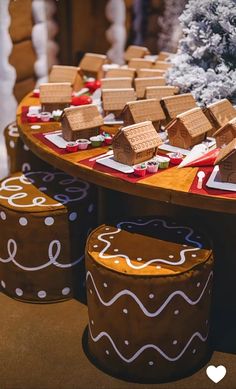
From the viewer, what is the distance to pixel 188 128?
321cm

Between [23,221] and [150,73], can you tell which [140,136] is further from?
[150,73]

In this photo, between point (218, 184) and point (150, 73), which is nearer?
point (218, 184)

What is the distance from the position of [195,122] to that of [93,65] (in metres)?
2.18

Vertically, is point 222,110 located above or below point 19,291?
above

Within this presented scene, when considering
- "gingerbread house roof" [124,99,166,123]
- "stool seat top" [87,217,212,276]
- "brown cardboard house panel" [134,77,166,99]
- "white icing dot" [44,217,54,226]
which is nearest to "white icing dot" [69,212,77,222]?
"white icing dot" [44,217,54,226]

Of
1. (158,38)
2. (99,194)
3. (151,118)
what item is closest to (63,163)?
(99,194)

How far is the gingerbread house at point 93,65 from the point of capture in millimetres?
5129

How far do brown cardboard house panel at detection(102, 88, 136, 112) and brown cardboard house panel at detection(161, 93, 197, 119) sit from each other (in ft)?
1.14

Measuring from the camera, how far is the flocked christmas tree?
12.3ft

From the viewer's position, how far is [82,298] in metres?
3.63

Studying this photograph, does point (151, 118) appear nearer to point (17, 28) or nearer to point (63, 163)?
point (63, 163)

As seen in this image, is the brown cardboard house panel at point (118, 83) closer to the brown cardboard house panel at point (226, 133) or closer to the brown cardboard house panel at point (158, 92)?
the brown cardboard house panel at point (158, 92)

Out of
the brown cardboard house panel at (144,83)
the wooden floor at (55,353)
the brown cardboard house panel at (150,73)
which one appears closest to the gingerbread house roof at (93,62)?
the brown cardboard house panel at (150,73)

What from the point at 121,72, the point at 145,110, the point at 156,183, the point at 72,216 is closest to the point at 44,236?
the point at 72,216
